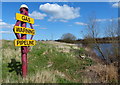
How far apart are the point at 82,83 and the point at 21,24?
3.32m

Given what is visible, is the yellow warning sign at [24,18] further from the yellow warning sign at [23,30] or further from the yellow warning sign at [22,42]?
the yellow warning sign at [22,42]

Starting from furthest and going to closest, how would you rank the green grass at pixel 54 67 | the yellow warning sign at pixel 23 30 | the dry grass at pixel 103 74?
the dry grass at pixel 103 74, the green grass at pixel 54 67, the yellow warning sign at pixel 23 30

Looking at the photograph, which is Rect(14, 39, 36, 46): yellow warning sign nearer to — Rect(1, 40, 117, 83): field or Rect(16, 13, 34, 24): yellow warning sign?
Rect(16, 13, 34, 24): yellow warning sign

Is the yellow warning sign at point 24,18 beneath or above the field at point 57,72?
above

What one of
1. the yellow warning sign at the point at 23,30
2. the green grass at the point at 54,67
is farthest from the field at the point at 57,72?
the yellow warning sign at the point at 23,30

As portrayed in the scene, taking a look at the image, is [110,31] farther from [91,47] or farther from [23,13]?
[23,13]

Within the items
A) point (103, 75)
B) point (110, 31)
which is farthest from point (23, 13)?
point (110, 31)

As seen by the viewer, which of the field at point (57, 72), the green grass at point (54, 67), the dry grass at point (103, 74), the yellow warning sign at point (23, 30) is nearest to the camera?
the yellow warning sign at point (23, 30)

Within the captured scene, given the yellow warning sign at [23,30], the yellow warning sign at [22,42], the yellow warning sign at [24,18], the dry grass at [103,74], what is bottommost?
the dry grass at [103,74]

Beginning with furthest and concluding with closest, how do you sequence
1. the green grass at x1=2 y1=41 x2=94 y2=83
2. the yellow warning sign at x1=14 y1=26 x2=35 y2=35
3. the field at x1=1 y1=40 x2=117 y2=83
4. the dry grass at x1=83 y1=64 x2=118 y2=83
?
the dry grass at x1=83 y1=64 x2=118 y2=83 < the green grass at x1=2 y1=41 x2=94 y2=83 < the field at x1=1 y1=40 x2=117 y2=83 < the yellow warning sign at x1=14 y1=26 x2=35 y2=35

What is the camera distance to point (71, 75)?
5.95 meters

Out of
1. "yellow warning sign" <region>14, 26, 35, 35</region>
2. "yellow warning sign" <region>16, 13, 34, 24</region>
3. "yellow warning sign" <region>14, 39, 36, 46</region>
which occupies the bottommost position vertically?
"yellow warning sign" <region>14, 39, 36, 46</region>

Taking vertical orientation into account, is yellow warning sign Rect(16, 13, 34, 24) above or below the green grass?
above

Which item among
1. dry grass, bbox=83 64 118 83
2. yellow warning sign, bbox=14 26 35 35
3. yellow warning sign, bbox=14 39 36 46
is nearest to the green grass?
dry grass, bbox=83 64 118 83
